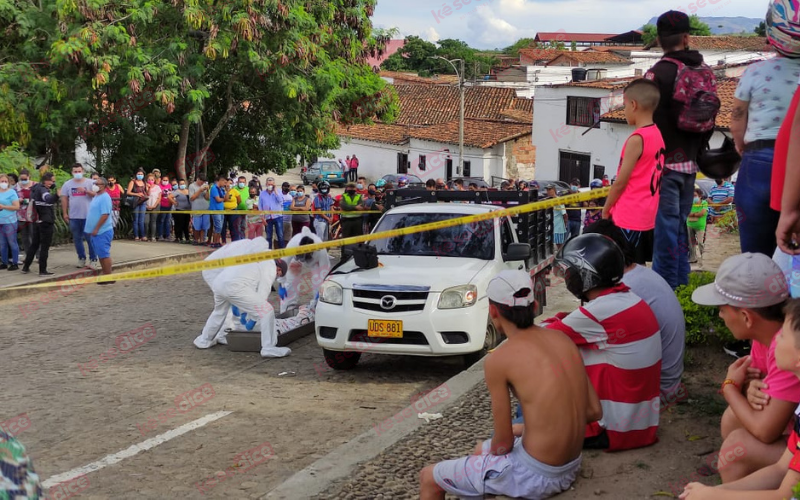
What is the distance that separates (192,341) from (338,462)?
18.8 feet

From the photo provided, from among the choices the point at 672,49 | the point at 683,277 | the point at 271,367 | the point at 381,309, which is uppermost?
the point at 672,49

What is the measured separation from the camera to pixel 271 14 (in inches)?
925

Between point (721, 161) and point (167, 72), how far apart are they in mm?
17839

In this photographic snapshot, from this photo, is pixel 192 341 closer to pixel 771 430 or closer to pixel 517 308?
pixel 517 308

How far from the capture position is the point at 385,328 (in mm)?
9680

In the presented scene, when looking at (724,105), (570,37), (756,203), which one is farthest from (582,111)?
(570,37)

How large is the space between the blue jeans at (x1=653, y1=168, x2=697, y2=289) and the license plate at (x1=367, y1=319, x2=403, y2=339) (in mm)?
3196

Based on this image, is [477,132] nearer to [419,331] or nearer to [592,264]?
[419,331]

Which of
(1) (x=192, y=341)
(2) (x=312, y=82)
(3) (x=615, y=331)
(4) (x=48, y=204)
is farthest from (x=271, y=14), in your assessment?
(3) (x=615, y=331)

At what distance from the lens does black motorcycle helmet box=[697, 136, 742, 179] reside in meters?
6.91

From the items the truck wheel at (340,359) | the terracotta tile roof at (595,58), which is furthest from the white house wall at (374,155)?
the truck wheel at (340,359)

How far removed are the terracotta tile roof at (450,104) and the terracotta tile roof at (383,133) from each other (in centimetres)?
121

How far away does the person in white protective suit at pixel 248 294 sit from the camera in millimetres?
10961

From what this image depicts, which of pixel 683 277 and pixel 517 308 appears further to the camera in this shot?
pixel 683 277
